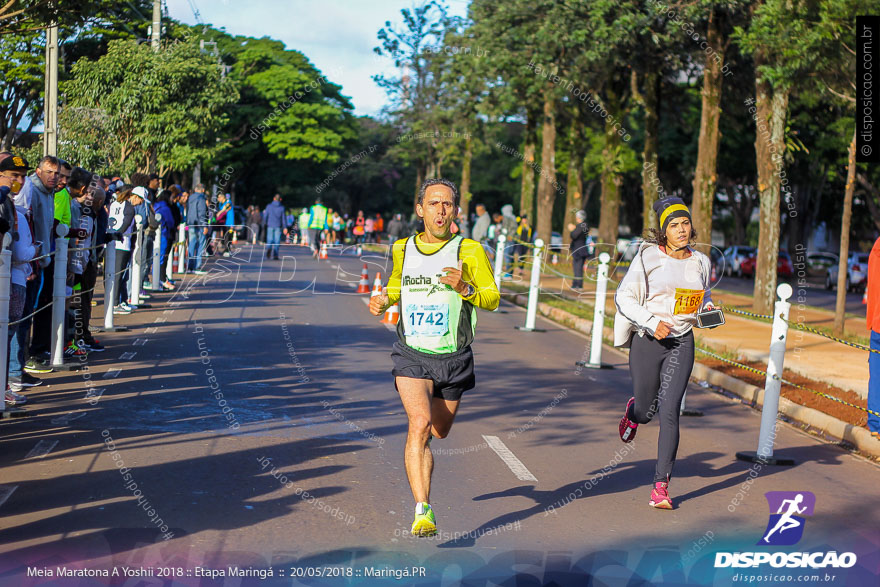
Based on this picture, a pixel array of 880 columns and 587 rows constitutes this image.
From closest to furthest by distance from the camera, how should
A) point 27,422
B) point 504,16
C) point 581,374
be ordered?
point 27,422 < point 581,374 < point 504,16

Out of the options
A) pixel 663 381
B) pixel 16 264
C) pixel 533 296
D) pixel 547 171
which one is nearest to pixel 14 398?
pixel 16 264

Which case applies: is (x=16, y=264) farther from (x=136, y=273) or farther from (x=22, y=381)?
(x=136, y=273)

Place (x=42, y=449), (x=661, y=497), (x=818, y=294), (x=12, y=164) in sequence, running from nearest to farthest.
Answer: (x=661, y=497) → (x=42, y=449) → (x=12, y=164) → (x=818, y=294)

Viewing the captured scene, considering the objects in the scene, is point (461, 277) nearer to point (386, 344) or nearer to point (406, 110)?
point (386, 344)

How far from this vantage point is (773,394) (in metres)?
9.12

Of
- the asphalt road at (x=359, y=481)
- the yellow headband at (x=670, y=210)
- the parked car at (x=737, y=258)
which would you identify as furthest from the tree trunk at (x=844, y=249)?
the parked car at (x=737, y=258)

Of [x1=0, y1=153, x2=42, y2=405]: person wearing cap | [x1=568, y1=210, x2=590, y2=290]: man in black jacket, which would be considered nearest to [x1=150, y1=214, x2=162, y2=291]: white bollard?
[x1=568, y1=210, x2=590, y2=290]: man in black jacket

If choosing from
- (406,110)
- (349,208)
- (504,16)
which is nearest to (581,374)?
(504,16)

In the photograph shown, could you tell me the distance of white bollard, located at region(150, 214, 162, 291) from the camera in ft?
65.0

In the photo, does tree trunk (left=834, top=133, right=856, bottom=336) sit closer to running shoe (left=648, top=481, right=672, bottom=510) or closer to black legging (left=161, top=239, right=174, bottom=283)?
running shoe (left=648, top=481, right=672, bottom=510)

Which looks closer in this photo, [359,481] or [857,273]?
[359,481]

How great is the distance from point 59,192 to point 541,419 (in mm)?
5529

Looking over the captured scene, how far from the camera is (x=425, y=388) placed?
19.6ft

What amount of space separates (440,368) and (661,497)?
1.93 m
